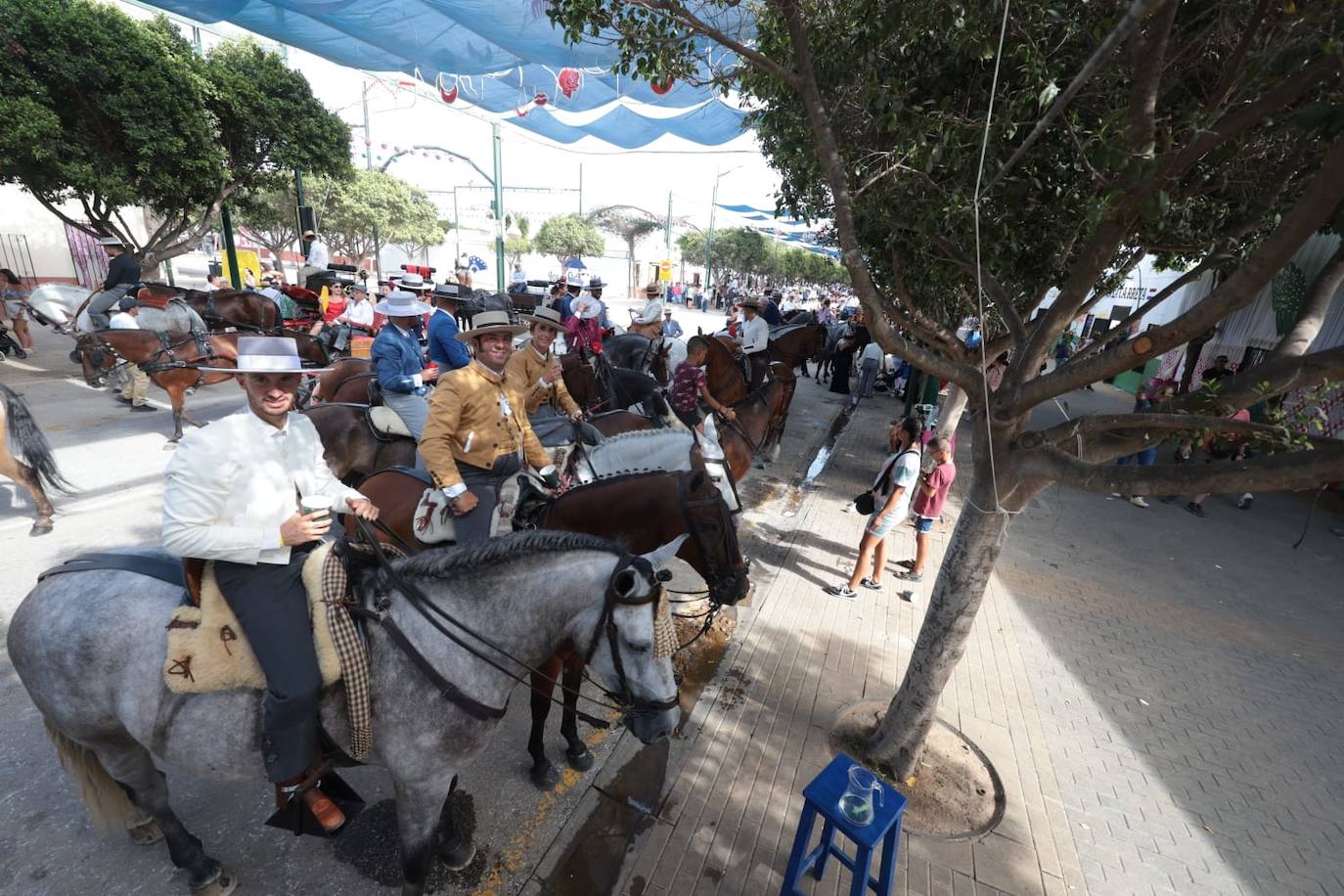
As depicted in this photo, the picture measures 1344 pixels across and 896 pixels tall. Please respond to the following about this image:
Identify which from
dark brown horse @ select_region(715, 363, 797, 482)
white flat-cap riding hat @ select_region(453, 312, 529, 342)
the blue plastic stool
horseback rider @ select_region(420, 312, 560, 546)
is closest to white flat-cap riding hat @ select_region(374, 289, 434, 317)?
horseback rider @ select_region(420, 312, 560, 546)

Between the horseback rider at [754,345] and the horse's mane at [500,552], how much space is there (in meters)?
7.31

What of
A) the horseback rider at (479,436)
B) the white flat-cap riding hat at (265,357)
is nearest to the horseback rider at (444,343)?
the horseback rider at (479,436)

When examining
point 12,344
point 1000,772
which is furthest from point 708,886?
point 12,344

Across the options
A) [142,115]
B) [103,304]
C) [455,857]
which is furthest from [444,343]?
[142,115]

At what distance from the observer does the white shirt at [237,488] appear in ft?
7.82

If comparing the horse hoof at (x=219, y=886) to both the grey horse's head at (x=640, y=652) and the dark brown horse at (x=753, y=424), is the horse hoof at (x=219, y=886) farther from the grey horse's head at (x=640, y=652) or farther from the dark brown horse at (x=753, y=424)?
the dark brown horse at (x=753, y=424)

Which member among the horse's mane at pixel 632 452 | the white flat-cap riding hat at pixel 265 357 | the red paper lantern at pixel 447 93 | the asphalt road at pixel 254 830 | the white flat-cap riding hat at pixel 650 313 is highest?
the red paper lantern at pixel 447 93

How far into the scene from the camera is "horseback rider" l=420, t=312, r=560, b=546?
4004 mm

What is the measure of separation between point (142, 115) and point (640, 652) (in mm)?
15531

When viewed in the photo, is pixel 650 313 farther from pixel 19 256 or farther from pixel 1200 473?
pixel 19 256

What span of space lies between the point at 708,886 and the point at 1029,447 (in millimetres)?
3186

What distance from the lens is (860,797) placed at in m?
2.92

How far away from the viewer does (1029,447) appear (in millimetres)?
3320

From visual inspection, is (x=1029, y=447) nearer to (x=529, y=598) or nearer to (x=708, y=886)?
(x=529, y=598)
